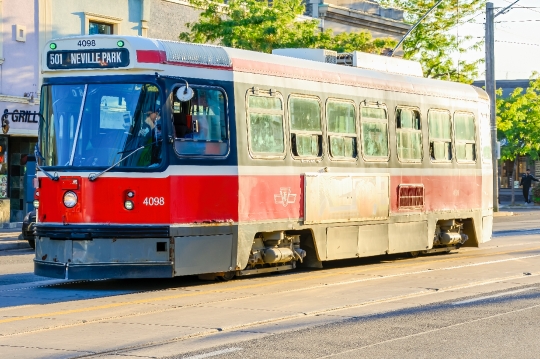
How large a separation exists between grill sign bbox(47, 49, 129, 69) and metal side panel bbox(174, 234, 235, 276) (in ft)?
7.90

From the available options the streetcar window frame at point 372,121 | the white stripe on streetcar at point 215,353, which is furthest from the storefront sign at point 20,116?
the white stripe on streetcar at point 215,353

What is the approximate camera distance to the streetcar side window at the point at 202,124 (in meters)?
14.0

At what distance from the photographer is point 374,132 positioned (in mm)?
17781

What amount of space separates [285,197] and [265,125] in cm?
112

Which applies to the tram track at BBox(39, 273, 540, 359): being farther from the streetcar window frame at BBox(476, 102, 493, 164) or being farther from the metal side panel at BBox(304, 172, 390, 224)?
the streetcar window frame at BBox(476, 102, 493, 164)

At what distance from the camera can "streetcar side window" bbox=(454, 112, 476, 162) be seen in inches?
809

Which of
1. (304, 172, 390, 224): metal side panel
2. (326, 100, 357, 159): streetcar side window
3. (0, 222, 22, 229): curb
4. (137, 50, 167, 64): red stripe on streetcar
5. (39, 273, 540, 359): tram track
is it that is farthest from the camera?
(0, 222, 22, 229): curb

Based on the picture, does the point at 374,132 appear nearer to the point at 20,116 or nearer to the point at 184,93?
the point at 184,93

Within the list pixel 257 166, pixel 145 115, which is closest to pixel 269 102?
pixel 257 166

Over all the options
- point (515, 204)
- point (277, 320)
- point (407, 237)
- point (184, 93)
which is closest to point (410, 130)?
point (407, 237)

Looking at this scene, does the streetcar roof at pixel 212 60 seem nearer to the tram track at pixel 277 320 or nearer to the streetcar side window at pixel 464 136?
the streetcar side window at pixel 464 136

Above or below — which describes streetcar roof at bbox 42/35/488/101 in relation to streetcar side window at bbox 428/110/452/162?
above

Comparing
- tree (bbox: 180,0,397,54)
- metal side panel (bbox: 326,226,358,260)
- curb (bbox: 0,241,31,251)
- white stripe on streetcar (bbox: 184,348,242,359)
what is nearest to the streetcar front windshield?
metal side panel (bbox: 326,226,358,260)

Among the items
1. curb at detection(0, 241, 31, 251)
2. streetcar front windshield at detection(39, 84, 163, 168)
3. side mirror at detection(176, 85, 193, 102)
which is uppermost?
side mirror at detection(176, 85, 193, 102)
